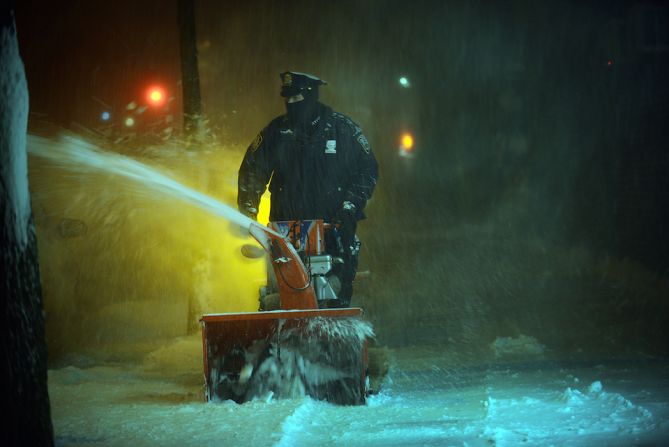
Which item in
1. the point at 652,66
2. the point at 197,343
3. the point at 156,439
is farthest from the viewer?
the point at 652,66

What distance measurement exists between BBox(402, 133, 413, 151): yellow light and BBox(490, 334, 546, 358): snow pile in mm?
12619

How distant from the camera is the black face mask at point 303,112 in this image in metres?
8.30

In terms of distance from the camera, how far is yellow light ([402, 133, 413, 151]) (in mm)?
22078

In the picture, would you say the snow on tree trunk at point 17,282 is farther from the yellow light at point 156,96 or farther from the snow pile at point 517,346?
the yellow light at point 156,96

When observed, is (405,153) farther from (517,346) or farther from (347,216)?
(347,216)

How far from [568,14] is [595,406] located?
15.8 metres

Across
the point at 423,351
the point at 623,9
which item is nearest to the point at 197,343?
the point at 423,351

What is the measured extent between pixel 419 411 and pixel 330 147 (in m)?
3.18

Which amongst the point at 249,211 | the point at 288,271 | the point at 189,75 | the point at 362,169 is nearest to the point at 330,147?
the point at 362,169

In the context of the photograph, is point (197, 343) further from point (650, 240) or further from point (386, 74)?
point (386, 74)

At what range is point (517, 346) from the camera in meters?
9.41

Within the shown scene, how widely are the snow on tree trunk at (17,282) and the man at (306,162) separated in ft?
12.2

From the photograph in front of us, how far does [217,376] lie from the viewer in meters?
6.52

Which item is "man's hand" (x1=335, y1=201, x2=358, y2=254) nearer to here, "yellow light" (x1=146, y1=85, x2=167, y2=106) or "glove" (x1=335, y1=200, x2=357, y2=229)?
"glove" (x1=335, y1=200, x2=357, y2=229)
